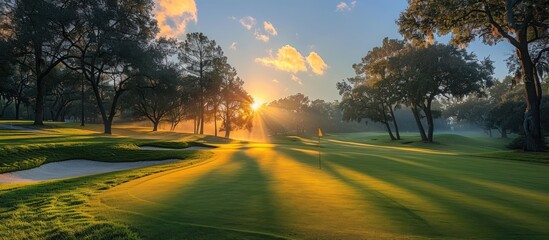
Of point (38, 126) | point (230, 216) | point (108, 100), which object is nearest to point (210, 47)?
point (38, 126)

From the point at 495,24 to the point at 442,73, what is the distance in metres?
22.5

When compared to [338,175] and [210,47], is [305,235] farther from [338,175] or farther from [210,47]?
[210,47]

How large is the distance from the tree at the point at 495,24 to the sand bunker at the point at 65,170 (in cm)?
2309

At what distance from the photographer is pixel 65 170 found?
1620 centimetres

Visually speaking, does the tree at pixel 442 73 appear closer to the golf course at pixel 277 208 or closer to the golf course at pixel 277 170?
the golf course at pixel 277 170

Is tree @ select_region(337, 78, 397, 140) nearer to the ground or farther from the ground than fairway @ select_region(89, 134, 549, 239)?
farther from the ground

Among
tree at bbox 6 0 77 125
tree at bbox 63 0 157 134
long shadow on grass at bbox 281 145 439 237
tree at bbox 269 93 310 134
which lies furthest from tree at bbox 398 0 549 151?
tree at bbox 269 93 310 134

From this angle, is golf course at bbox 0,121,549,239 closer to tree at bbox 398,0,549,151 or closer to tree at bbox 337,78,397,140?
tree at bbox 398,0,549,151

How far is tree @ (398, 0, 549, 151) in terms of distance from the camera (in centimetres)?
2473

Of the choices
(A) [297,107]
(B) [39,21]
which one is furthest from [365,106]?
(A) [297,107]

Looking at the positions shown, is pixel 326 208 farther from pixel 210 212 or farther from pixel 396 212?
pixel 210 212

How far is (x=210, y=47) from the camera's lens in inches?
2392

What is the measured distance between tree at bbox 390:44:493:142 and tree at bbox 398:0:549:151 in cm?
1489

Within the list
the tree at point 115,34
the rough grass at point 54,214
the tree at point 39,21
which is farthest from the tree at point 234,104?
the rough grass at point 54,214
